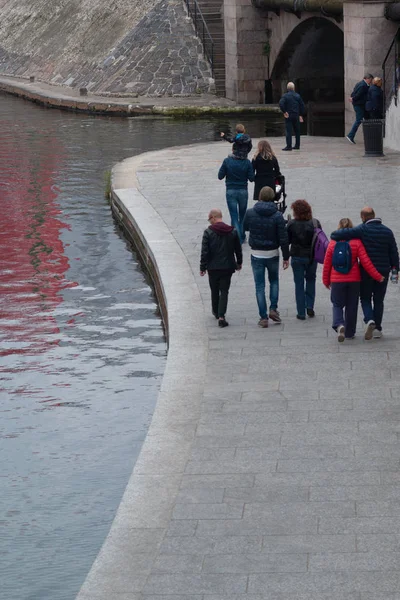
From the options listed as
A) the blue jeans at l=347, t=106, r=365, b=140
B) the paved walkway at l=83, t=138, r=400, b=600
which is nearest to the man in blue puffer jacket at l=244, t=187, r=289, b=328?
the paved walkway at l=83, t=138, r=400, b=600

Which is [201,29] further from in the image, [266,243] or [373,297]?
[373,297]

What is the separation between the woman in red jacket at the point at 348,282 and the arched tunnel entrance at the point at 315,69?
24674 mm

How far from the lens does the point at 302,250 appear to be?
12.3 m

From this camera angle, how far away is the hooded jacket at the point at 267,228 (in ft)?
39.6

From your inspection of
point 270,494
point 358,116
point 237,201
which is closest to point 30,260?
point 237,201

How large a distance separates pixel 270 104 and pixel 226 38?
125 inches

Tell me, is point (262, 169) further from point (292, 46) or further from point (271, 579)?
point (292, 46)

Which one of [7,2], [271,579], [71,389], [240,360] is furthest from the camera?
[7,2]

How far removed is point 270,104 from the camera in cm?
3891

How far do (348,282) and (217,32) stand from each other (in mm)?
32756

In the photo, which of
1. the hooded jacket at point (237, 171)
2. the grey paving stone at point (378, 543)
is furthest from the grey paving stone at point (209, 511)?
the hooded jacket at point (237, 171)

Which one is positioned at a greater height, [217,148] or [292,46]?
[292,46]

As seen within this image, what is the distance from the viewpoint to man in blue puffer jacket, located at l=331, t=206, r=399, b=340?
11.5m

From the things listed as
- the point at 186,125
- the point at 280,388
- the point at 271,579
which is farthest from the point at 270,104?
the point at 271,579
